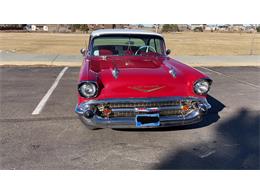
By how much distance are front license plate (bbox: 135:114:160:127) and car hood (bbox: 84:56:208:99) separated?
11.1 inches

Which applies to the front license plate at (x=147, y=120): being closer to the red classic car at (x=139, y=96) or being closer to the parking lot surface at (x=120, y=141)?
the red classic car at (x=139, y=96)

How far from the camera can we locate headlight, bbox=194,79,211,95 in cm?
399

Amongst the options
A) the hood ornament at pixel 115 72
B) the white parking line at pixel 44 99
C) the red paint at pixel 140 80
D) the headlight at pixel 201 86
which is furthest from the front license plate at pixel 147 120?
the white parking line at pixel 44 99

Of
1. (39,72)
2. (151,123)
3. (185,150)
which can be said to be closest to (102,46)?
(151,123)

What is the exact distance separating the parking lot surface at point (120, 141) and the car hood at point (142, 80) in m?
0.73

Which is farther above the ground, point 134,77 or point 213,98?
point 134,77

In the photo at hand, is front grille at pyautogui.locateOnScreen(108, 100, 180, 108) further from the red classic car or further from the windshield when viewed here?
the windshield

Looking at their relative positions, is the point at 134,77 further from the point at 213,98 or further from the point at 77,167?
the point at 213,98

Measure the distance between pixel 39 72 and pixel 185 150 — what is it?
7.67 metres

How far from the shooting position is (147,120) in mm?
3682

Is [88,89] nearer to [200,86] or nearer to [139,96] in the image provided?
[139,96]

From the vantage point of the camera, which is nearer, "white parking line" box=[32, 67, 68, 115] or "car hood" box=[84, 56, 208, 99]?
"car hood" box=[84, 56, 208, 99]

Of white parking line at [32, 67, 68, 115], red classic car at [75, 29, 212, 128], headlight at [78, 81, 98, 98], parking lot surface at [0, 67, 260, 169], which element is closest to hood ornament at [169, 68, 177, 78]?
red classic car at [75, 29, 212, 128]

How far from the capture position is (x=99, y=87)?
370 centimetres
